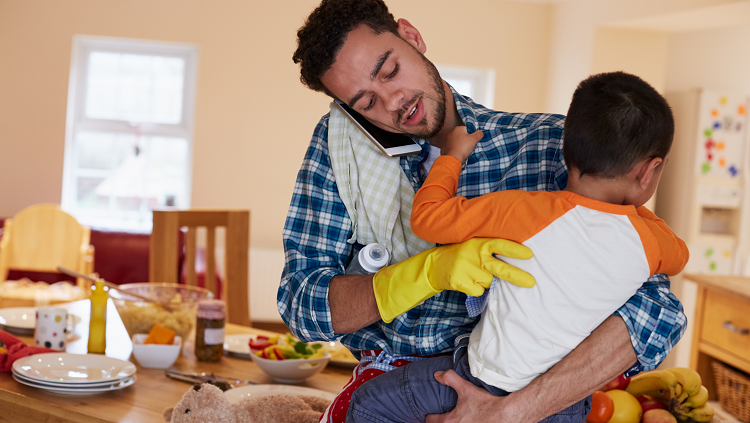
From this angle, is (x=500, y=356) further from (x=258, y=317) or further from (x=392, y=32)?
(x=258, y=317)

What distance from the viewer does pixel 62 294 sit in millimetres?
3461

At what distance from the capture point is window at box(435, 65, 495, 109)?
523 centimetres

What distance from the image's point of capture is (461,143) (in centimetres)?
111

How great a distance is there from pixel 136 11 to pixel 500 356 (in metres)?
4.55

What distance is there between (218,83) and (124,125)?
80 centimetres

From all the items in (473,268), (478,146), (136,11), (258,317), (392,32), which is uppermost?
(136,11)

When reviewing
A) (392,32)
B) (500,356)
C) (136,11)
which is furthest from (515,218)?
(136,11)

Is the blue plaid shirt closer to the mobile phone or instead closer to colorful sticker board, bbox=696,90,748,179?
the mobile phone

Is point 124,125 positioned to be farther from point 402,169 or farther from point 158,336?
point 402,169

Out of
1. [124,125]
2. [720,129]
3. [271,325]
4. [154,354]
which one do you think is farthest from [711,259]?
[124,125]

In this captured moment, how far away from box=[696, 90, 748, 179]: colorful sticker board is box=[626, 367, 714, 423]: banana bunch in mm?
3569

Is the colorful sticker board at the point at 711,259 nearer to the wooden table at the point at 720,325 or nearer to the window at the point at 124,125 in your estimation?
the wooden table at the point at 720,325

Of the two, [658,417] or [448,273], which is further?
[658,417]

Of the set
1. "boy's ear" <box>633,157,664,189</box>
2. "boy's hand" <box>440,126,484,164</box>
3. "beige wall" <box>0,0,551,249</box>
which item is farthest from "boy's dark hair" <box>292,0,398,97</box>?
"beige wall" <box>0,0,551,249</box>
